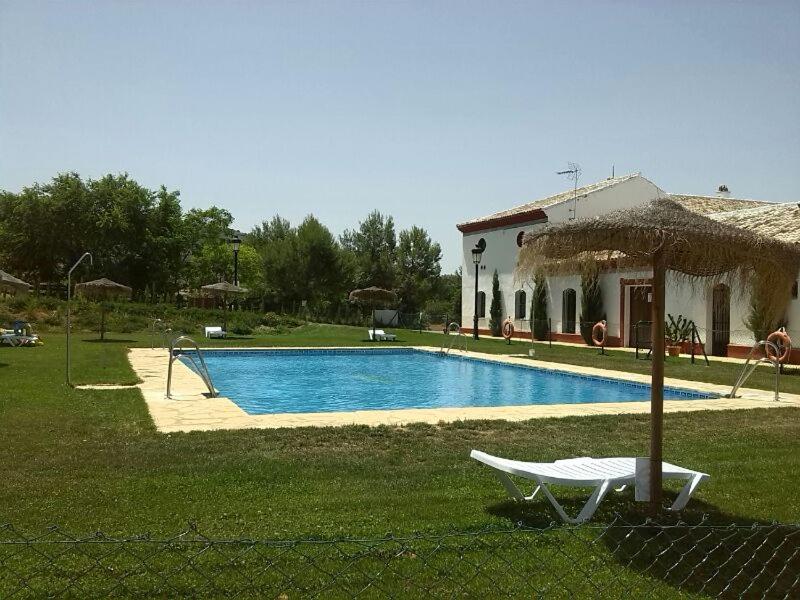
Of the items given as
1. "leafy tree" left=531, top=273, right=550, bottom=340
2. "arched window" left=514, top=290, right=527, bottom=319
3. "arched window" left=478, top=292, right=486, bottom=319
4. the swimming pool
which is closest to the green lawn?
the swimming pool

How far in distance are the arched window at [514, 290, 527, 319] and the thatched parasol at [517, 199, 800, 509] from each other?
2553 centimetres

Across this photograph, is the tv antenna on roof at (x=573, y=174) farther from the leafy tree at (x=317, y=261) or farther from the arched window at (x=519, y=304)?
the leafy tree at (x=317, y=261)

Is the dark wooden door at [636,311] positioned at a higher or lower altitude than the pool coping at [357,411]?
higher

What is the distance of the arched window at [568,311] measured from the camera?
27.5 metres

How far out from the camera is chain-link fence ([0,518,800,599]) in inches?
136

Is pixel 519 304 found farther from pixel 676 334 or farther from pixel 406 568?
pixel 406 568

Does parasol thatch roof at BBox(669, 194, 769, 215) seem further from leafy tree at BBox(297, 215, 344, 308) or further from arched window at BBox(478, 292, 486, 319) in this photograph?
leafy tree at BBox(297, 215, 344, 308)

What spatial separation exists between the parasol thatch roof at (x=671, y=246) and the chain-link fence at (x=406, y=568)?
175cm

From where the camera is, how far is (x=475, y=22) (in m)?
11.4

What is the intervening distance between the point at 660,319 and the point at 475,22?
820cm

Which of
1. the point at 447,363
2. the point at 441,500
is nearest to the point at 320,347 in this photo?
the point at 447,363

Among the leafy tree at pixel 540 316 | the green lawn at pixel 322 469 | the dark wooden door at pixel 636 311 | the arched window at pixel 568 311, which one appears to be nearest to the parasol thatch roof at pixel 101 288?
the green lawn at pixel 322 469

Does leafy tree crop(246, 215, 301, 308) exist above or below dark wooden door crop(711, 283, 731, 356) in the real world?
above

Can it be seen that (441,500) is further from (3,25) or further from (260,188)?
(260,188)
